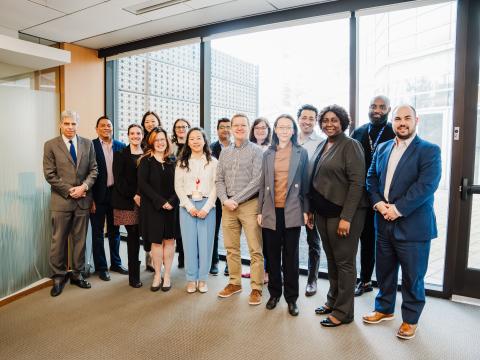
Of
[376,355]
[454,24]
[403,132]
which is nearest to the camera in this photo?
[376,355]

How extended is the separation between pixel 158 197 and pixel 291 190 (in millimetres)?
1187

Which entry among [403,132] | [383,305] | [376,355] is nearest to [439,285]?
[383,305]

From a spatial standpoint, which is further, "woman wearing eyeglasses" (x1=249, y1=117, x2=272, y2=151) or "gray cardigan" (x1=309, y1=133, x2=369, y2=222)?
"woman wearing eyeglasses" (x1=249, y1=117, x2=272, y2=151)

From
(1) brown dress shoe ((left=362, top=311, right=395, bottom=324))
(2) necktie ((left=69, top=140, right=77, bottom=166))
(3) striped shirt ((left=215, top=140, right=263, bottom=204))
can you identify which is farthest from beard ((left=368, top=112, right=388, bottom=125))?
(2) necktie ((left=69, top=140, right=77, bottom=166))

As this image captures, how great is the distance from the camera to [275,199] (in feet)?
8.93

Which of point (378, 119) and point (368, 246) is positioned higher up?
point (378, 119)

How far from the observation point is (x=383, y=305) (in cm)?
262

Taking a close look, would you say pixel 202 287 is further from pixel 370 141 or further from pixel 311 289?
pixel 370 141

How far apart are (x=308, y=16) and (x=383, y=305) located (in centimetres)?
271

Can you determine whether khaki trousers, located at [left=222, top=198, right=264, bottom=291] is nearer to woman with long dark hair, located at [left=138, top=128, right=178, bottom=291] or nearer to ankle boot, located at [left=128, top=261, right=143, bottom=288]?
woman with long dark hair, located at [left=138, top=128, right=178, bottom=291]

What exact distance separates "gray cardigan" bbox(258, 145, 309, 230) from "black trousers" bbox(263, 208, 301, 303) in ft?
0.19

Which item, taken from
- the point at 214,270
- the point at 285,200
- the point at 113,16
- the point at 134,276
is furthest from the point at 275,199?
the point at 113,16

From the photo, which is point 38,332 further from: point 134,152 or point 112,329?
point 134,152

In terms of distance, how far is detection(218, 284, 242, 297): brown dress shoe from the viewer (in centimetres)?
306
